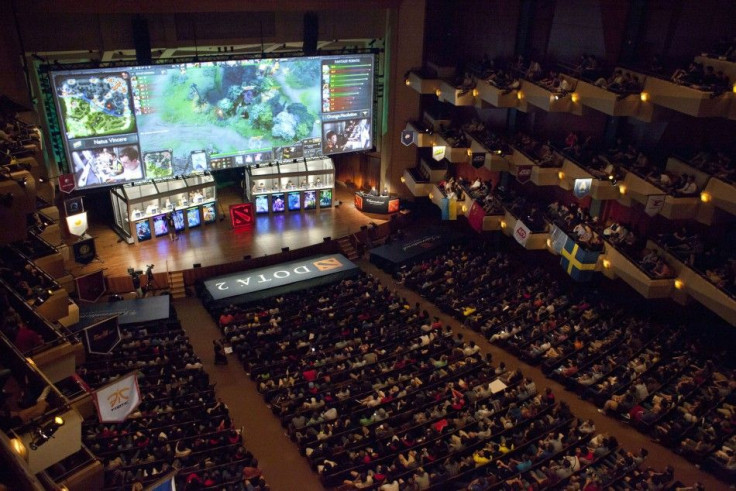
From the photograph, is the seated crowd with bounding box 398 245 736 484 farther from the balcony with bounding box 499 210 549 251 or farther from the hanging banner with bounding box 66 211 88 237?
the hanging banner with bounding box 66 211 88 237

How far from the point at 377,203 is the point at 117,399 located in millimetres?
22147

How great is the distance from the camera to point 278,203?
33.0m

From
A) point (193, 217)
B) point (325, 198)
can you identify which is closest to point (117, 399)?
point (193, 217)

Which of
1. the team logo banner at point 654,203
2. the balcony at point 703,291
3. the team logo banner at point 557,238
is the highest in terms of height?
the team logo banner at point 654,203

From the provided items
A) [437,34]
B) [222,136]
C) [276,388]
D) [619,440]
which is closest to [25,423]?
[276,388]

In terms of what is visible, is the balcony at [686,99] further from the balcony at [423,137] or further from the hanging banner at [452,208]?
the balcony at [423,137]

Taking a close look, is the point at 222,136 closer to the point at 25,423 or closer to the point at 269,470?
the point at 269,470

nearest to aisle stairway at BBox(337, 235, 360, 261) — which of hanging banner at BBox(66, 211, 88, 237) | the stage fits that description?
the stage

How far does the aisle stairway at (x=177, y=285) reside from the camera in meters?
26.3

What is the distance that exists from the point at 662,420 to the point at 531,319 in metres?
6.32

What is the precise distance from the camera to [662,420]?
1777 centimetres

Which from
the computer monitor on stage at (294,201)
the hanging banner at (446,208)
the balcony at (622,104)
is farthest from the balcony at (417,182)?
the balcony at (622,104)

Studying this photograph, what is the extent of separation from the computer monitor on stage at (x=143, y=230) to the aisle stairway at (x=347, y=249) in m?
9.25

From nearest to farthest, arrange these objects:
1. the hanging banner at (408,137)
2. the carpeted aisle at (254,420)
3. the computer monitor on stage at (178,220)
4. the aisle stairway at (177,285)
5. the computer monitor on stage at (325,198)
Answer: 1. the carpeted aisle at (254,420)
2. the aisle stairway at (177,285)
3. the computer monitor on stage at (178,220)
4. the hanging banner at (408,137)
5. the computer monitor on stage at (325,198)
